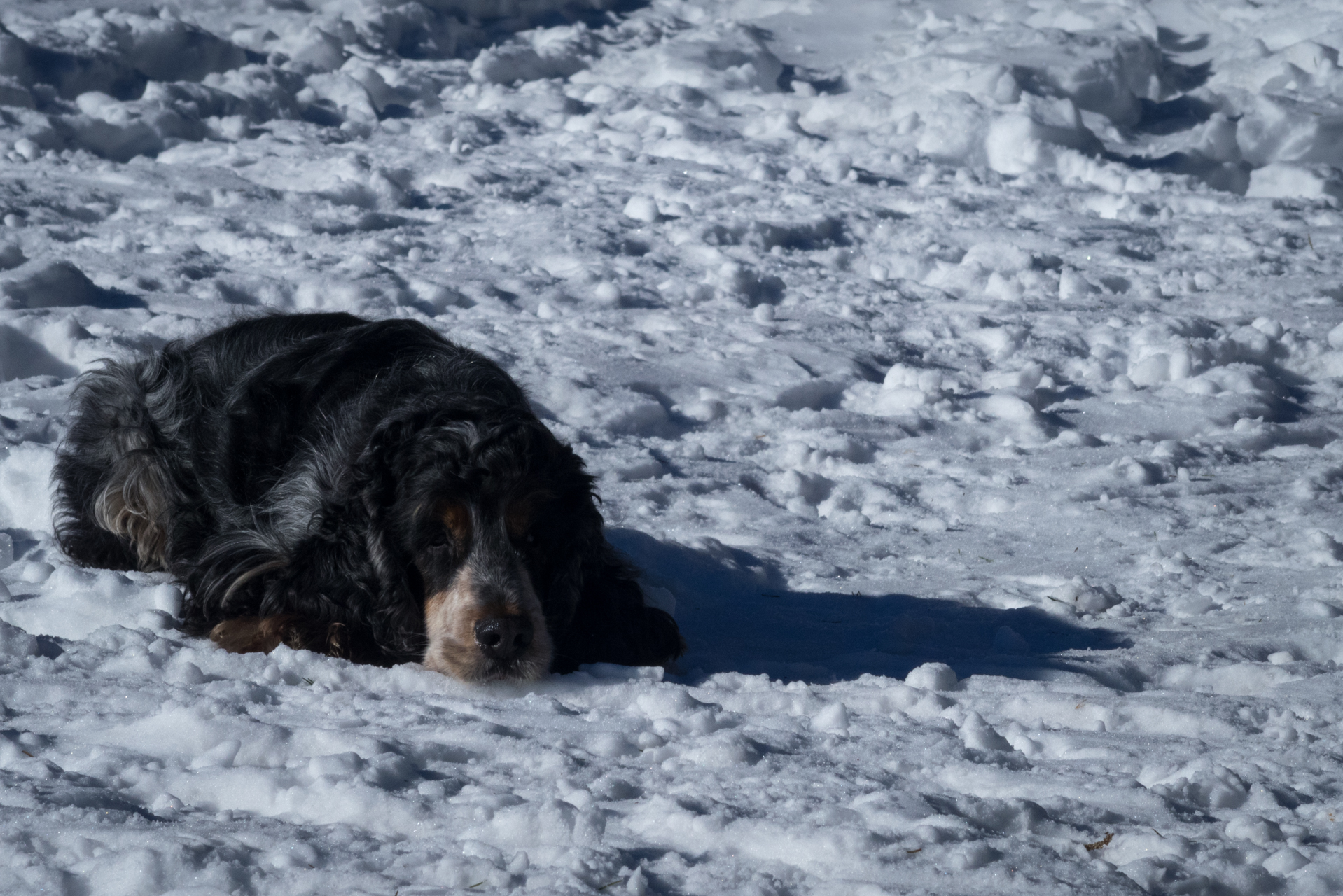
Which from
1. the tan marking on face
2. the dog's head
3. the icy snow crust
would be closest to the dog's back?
the icy snow crust

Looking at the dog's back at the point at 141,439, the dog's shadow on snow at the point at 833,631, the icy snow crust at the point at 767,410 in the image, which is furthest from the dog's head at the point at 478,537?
the dog's back at the point at 141,439

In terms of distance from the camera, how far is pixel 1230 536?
5.17 metres

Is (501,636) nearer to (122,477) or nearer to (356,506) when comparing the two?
(356,506)

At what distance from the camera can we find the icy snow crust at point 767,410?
2627mm

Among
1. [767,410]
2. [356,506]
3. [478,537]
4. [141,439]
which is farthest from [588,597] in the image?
[767,410]

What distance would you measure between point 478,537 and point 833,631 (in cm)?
140

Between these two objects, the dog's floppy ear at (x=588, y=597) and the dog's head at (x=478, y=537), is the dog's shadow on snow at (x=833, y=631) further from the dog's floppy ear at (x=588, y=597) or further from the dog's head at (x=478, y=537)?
the dog's head at (x=478, y=537)

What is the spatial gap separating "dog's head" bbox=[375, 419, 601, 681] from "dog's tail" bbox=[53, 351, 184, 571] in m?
1.24

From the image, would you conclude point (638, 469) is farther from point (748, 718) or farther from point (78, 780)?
point (78, 780)

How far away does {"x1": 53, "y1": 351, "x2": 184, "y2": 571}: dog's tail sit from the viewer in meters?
4.57

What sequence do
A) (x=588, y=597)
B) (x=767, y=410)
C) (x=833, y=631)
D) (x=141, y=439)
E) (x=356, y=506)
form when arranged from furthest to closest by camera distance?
(x=767, y=410) < (x=141, y=439) < (x=833, y=631) < (x=588, y=597) < (x=356, y=506)

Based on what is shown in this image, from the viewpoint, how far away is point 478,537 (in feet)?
12.1

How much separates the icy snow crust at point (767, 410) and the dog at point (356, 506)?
214 mm

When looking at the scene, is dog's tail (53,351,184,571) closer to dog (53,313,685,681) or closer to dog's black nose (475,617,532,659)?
dog (53,313,685,681)
